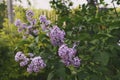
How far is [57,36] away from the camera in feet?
8.59

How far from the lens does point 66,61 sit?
254 cm

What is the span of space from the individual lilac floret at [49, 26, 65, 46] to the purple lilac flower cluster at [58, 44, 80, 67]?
12 centimetres

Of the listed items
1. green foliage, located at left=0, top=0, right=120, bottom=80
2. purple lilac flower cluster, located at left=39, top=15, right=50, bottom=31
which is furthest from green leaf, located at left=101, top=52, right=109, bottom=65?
purple lilac flower cluster, located at left=39, top=15, right=50, bottom=31

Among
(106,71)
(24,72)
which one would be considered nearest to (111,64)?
(106,71)

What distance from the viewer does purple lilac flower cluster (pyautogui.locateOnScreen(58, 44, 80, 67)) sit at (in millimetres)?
2480

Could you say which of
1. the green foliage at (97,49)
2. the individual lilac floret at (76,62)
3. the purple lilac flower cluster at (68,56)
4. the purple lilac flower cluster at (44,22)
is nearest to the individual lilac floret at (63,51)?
the purple lilac flower cluster at (68,56)

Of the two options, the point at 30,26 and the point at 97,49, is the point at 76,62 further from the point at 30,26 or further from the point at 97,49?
the point at 30,26

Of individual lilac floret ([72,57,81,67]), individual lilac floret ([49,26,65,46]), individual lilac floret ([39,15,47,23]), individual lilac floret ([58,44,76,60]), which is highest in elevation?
individual lilac floret ([39,15,47,23])

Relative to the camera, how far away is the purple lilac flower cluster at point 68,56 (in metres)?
2.48

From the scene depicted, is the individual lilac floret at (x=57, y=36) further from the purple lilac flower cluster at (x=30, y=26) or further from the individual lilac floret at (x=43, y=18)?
the purple lilac flower cluster at (x=30, y=26)

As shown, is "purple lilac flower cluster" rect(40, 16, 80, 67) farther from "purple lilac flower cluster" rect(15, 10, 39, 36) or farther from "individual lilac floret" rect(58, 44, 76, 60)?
"purple lilac flower cluster" rect(15, 10, 39, 36)

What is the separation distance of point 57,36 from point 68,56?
19 centimetres

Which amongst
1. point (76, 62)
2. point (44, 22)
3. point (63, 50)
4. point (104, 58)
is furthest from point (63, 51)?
point (44, 22)

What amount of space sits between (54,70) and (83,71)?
214 mm
